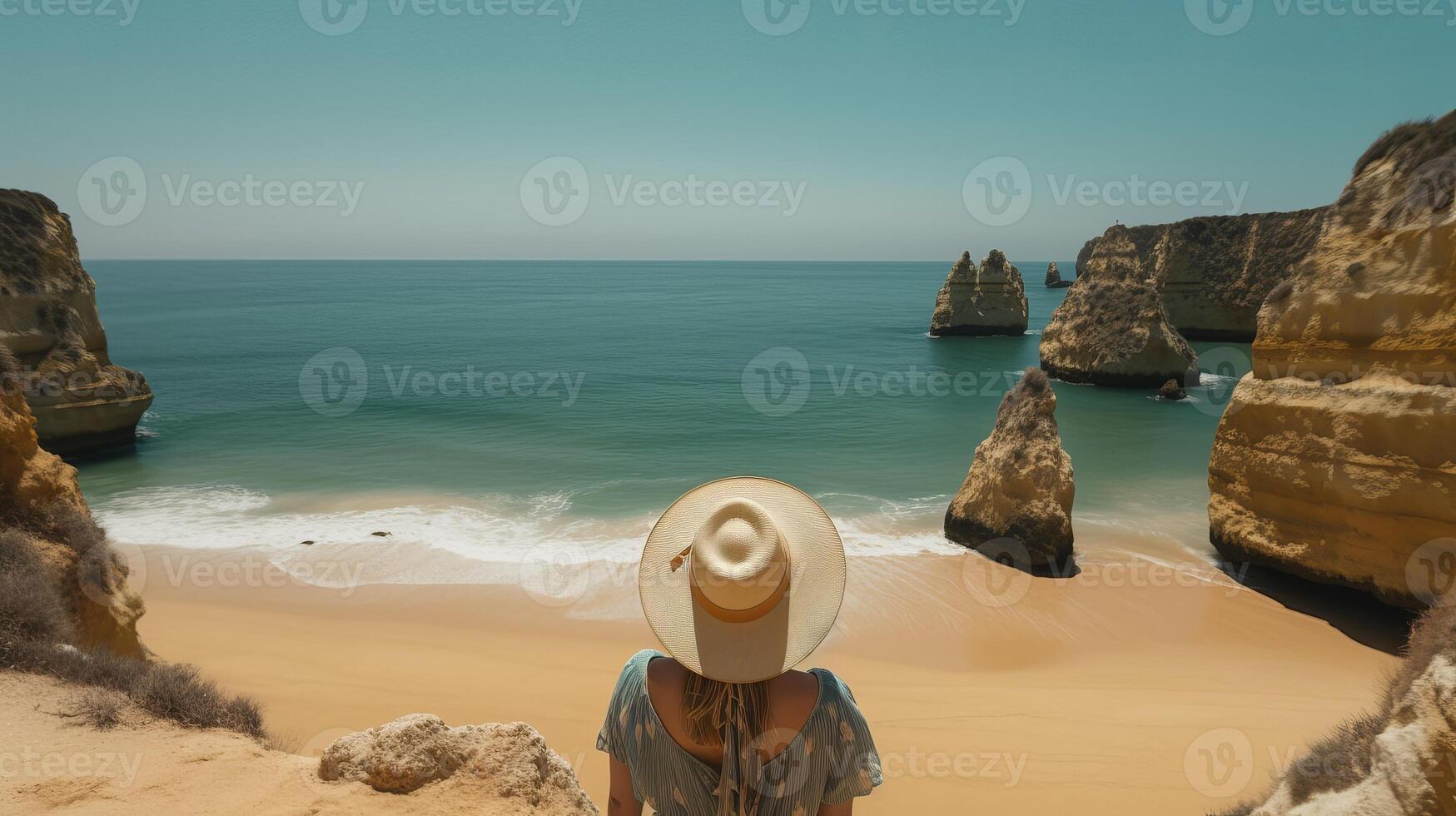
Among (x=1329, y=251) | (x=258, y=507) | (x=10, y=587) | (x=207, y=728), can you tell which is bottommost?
(x=258, y=507)

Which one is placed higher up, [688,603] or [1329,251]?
[1329,251]

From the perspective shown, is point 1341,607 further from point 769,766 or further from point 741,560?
point 741,560

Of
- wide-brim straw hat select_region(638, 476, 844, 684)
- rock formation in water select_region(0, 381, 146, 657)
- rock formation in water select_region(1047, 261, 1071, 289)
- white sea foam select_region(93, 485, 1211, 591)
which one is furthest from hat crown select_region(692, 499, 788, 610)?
rock formation in water select_region(1047, 261, 1071, 289)

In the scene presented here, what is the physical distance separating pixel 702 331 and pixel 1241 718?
1954 inches

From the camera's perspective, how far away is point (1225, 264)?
43375mm

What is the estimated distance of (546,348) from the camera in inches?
1826

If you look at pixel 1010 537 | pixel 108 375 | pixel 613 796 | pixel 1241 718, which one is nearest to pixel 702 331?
pixel 108 375

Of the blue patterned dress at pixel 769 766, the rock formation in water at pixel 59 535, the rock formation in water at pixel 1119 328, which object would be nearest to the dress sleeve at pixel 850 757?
the blue patterned dress at pixel 769 766

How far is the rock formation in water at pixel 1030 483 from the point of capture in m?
11.3

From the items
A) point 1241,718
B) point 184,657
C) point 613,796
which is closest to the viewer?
point 613,796

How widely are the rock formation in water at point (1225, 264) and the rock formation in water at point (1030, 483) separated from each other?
3373cm

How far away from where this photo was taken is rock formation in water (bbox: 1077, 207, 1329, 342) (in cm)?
4088

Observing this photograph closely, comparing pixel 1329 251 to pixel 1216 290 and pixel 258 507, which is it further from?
pixel 1216 290

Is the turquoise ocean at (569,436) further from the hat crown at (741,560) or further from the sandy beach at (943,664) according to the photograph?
the hat crown at (741,560)
